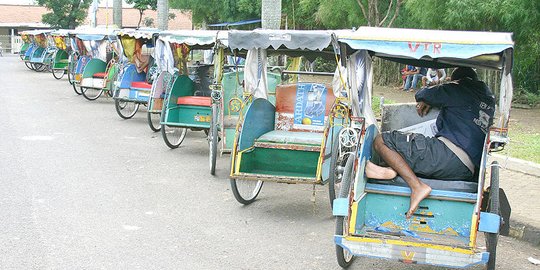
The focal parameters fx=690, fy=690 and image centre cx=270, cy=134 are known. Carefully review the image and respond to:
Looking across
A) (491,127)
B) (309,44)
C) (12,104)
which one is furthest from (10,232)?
(12,104)

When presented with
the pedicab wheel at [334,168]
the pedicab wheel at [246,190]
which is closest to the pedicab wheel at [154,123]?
the pedicab wheel at [246,190]

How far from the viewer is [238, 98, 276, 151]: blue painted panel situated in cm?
780

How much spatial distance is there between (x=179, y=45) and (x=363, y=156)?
7244mm

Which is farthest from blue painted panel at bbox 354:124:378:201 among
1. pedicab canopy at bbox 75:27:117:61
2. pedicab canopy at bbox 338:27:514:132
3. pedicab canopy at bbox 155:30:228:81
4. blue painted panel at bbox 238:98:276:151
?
pedicab canopy at bbox 75:27:117:61

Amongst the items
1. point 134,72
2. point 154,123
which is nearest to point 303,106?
point 154,123

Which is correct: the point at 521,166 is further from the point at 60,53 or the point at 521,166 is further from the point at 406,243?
the point at 60,53

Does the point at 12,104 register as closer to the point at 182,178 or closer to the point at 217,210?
the point at 182,178

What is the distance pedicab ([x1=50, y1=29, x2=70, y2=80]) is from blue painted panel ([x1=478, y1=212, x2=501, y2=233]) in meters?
20.6

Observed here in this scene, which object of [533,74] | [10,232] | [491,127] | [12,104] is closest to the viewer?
[491,127]

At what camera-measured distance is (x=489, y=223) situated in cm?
524

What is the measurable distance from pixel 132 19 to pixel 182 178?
5482 cm

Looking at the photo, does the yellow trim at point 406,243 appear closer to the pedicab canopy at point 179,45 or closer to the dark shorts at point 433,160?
the dark shorts at point 433,160

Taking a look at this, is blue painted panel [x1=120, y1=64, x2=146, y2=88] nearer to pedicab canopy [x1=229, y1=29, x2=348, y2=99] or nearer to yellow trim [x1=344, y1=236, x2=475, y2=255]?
pedicab canopy [x1=229, y1=29, x2=348, y2=99]

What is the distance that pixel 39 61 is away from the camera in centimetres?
3089
